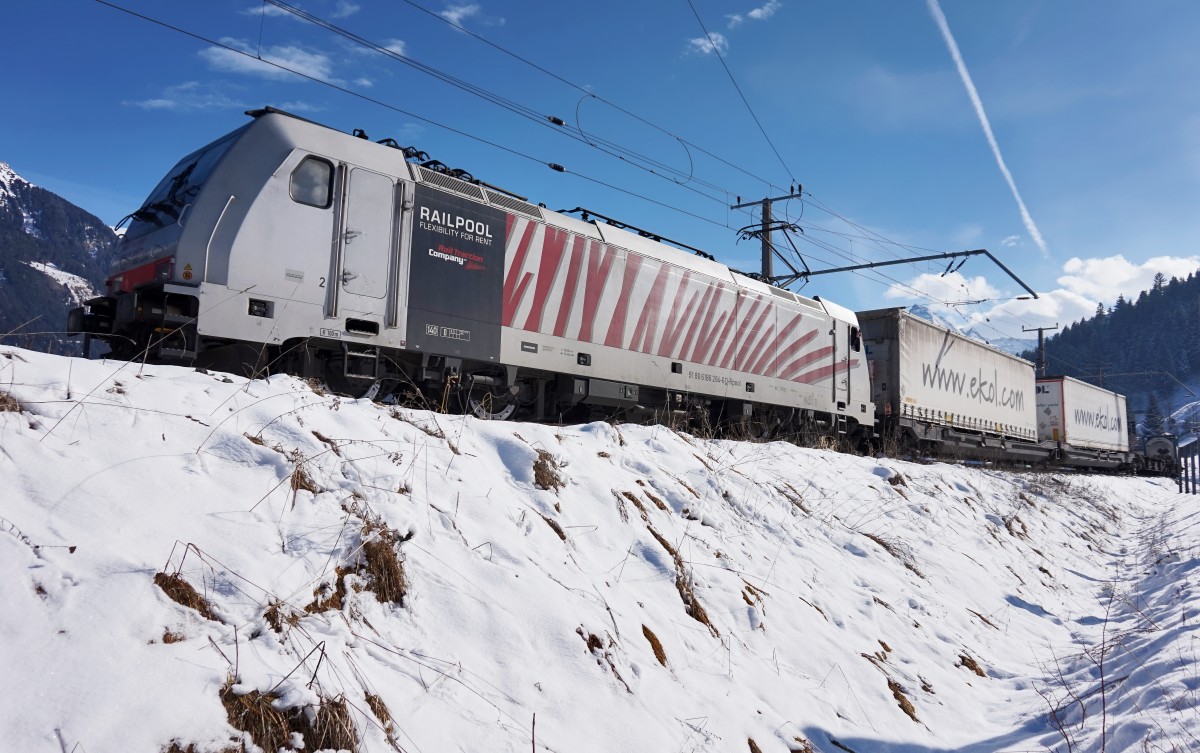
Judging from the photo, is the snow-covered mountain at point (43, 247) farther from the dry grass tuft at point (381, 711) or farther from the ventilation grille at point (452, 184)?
the dry grass tuft at point (381, 711)

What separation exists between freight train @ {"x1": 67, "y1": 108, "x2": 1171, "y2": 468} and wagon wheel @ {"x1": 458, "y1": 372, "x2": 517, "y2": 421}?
3 cm

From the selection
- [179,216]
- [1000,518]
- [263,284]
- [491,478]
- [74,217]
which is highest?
[74,217]

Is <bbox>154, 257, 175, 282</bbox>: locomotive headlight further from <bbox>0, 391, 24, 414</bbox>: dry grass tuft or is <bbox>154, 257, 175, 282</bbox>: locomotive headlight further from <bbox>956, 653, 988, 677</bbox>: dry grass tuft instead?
<bbox>956, 653, 988, 677</bbox>: dry grass tuft

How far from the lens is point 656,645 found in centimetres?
398

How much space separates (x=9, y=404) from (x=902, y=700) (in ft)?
17.2

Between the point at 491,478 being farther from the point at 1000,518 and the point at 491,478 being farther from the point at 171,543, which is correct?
the point at 1000,518

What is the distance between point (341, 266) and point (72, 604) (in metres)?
6.56

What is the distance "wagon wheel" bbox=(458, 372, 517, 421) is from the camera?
A: 1002 cm

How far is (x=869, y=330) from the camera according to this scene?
21906 millimetres

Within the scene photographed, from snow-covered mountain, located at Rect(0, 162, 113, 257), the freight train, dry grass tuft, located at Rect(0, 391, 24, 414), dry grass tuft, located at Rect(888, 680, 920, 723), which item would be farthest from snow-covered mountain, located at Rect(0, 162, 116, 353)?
dry grass tuft, located at Rect(888, 680, 920, 723)

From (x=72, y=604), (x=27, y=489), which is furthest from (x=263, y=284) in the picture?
(x=72, y=604)

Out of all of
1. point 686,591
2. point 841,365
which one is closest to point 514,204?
point 686,591

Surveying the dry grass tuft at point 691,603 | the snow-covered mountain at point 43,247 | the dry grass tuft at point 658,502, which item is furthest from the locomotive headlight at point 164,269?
the snow-covered mountain at point 43,247

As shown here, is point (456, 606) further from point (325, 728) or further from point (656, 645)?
point (656, 645)
